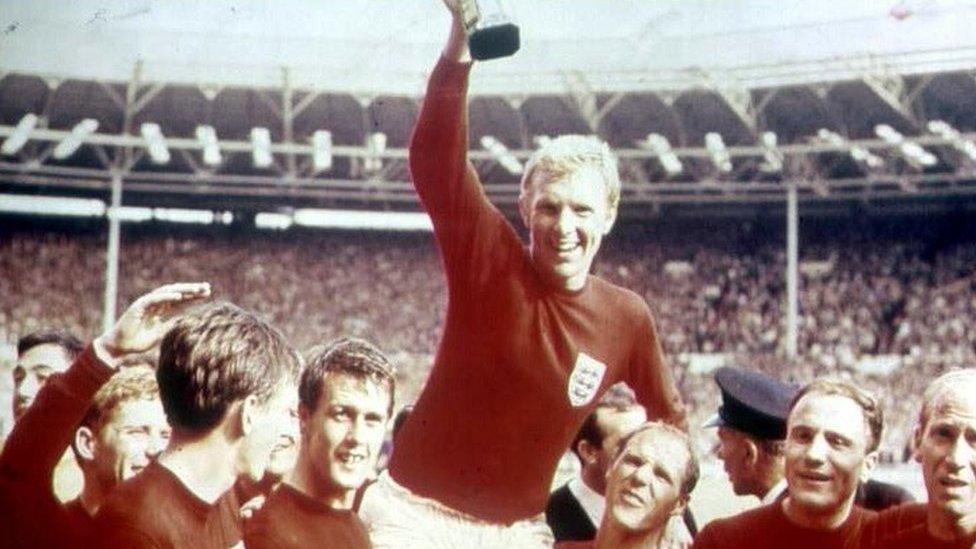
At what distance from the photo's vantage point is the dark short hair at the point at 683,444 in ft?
6.79

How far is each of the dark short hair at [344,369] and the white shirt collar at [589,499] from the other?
46cm

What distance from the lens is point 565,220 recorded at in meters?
2.00

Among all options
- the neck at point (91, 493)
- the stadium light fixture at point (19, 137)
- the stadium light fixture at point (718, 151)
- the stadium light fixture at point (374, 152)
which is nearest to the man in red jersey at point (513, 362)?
the neck at point (91, 493)

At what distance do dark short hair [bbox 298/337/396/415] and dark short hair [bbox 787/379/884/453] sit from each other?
733 mm

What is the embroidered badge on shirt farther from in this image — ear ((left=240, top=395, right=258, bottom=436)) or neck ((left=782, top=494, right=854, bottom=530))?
ear ((left=240, top=395, right=258, bottom=436))

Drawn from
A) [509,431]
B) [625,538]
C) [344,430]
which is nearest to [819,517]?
[625,538]

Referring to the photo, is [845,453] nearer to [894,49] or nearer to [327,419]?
[327,419]

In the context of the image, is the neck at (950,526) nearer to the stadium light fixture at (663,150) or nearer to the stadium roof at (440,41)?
the stadium roof at (440,41)

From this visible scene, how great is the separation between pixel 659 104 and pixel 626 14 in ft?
6.24

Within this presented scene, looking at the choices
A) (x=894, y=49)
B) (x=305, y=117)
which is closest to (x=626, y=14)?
(x=894, y=49)

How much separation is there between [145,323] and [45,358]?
0.70 metres

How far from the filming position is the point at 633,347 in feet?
6.86

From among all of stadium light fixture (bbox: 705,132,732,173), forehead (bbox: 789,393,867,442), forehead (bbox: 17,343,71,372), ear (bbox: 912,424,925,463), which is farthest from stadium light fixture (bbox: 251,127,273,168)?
ear (bbox: 912,424,925,463)

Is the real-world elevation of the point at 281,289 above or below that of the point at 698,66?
below
